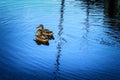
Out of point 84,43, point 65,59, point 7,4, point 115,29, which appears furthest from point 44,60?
point 7,4

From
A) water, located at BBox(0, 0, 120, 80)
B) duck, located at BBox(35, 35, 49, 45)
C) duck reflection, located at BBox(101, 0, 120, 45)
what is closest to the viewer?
water, located at BBox(0, 0, 120, 80)

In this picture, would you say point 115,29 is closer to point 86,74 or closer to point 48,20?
point 48,20

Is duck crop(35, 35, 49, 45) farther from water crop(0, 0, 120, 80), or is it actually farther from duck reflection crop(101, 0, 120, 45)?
duck reflection crop(101, 0, 120, 45)

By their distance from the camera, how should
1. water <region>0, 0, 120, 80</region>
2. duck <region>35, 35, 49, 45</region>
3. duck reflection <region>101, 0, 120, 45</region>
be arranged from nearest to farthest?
water <region>0, 0, 120, 80</region> → duck <region>35, 35, 49, 45</region> → duck reflection <region>101, 0, 120, 45</region>

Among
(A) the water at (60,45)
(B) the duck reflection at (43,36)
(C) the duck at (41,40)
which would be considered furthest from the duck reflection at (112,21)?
(C) the duck at (41,40)

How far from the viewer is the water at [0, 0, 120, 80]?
21.3 metres

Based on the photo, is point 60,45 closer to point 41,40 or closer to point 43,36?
point 41,40

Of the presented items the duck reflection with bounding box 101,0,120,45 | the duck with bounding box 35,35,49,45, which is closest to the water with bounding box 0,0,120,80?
the duck reflection with bounding box 101,0,120,45

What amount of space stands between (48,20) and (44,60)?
1188 centimetres

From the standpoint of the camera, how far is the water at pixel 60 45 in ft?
70.0

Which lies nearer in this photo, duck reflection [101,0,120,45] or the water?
the water

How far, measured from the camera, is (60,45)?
86.5 ft

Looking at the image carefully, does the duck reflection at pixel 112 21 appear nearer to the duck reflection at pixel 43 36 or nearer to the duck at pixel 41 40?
the duck reflection at pixel 43 36

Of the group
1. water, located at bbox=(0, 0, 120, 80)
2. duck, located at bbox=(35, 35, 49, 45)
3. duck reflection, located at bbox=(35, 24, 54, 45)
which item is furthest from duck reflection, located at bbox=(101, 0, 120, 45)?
duck, located at bbox=(35, 35, 49, 45)
